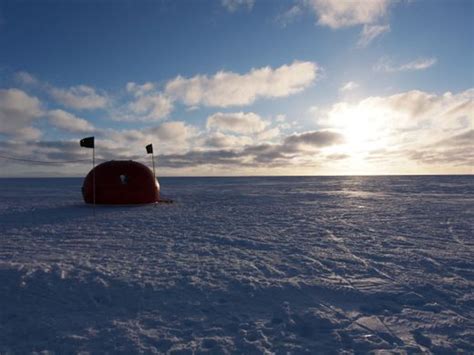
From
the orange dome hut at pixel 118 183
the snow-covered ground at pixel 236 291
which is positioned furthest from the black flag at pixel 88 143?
the snow-covered ground at pixel 236 291

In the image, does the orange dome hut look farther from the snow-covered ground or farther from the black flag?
the snow-covered ground

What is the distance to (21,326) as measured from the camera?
13.1 ft

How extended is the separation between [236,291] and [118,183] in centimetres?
1293

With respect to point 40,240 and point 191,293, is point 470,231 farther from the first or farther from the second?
point 40,240

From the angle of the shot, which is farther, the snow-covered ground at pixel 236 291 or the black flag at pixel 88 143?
the black flag at pixel 88 143

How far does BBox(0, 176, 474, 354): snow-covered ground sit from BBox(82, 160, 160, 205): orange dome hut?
6.55 meters

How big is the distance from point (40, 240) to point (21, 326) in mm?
5460

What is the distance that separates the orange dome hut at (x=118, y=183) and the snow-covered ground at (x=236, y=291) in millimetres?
6547

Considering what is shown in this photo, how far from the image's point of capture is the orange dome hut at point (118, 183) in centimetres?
1627

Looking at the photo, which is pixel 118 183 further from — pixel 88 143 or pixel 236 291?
pixel 236 291

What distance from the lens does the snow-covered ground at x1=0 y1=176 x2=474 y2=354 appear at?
373 centimetres

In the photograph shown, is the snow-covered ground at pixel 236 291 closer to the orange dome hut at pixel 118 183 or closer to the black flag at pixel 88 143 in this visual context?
the black flag at pixel 88 143

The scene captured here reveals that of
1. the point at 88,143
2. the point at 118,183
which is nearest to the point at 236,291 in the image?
the point at 88,143

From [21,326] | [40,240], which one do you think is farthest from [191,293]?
[40,240]
